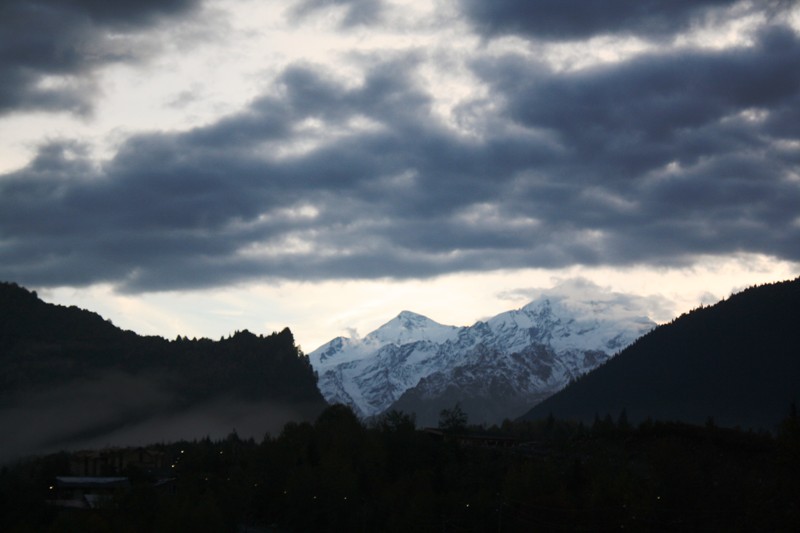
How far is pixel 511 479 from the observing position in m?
135

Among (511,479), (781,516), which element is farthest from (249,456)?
(781,516)

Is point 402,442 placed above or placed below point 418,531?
above

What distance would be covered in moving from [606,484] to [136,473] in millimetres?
73539

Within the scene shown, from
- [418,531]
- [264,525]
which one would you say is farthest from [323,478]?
[418,531]

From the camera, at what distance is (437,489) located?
145 m

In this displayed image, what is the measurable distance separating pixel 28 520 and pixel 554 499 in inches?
2274

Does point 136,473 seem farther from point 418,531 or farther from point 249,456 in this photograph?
point 418,531

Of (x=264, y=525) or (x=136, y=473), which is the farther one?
(x=136, y=473)

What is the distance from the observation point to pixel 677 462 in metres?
138

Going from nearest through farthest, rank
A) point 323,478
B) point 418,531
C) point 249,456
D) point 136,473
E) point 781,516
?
point 781,516 → point 418,531 → point 323,478 → point 136,473 → point 249,456

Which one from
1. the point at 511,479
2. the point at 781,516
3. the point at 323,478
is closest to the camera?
the point at 781,516

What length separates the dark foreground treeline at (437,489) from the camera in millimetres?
116688

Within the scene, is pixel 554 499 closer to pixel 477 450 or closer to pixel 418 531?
pixel 418 531

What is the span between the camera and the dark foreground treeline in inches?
4594
